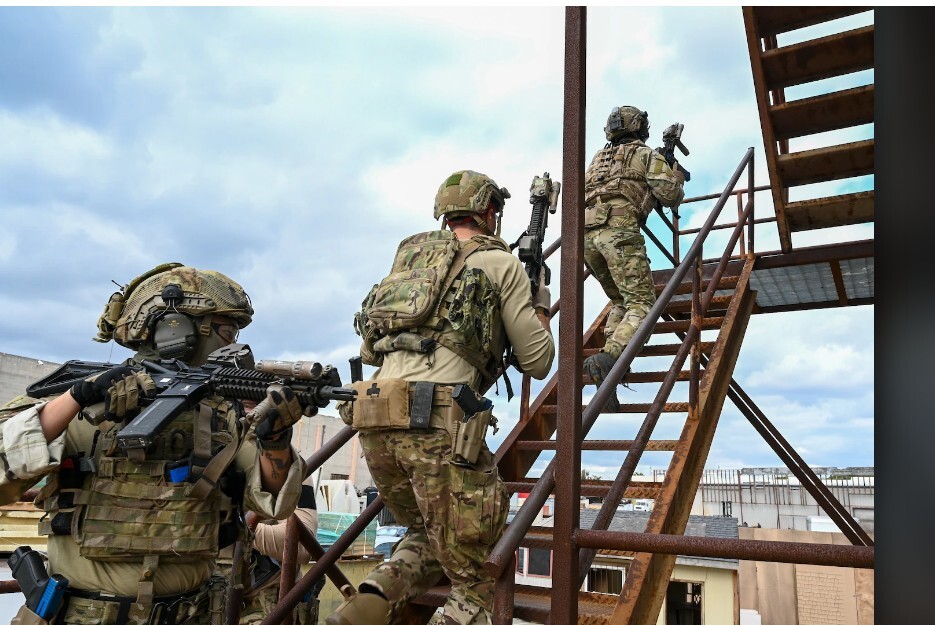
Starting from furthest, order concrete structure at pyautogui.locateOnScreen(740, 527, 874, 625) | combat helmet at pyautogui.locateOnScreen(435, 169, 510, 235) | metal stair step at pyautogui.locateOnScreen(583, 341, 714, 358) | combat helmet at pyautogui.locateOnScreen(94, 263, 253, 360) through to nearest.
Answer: concrete structure at pyautogui.locateOnScreen(740, 527, 874, 625), metal stair step at pyautogui.locateOnScreen(583, 341, 714, 358), combat helmet at pyautogui.locateOnScreen(435, 169, 510, 235), combat helmet at pyautogui.locateOnScreen(94, 263, 253, 360)

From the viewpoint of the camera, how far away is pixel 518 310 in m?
3.08

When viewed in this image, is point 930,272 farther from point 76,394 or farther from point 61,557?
point 61,557

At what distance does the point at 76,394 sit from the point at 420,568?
1.61 meters

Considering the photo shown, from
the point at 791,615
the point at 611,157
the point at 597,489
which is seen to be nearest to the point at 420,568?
the point at 597,489

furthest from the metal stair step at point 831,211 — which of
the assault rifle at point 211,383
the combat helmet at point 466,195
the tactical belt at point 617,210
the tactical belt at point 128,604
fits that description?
the tactical belt at point 128,604

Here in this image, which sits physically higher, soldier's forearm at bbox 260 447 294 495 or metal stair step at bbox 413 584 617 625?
soldier's forearm at bbox 260 447 294 495

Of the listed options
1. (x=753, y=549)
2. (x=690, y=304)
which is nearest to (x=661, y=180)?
(x=690, y=304)

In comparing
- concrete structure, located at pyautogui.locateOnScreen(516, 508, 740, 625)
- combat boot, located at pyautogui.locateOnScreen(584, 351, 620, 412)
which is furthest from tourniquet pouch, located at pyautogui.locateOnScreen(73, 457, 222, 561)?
concrete structure, located at pyautogui.locateOnScreen(516, 508, 740, 625)

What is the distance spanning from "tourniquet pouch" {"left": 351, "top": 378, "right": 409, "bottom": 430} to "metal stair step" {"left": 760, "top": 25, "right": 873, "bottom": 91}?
3.65 meters

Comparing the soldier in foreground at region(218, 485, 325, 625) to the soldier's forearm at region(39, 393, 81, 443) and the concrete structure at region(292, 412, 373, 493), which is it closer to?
the soldier's forearm at region(39, 393, 81, 443)

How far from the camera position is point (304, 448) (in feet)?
110

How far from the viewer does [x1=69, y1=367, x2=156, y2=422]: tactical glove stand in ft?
8.86

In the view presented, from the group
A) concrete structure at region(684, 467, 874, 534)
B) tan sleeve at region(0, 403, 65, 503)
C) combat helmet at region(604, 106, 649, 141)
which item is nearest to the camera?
tan sleeve at region(0, 403, 65, 503)

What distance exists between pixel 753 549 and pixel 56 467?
8.37 feet
